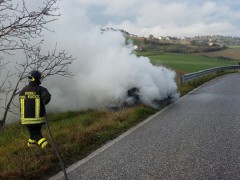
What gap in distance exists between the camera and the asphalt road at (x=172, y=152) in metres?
5.92

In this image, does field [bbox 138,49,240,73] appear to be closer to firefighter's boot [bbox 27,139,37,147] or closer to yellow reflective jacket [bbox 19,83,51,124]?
firefighter's boot [bbox 27,139,37,147]

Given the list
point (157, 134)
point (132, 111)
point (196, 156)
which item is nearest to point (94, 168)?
point (196, 156)

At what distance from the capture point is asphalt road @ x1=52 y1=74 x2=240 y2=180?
19.4ft

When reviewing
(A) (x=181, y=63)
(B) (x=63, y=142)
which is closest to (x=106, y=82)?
(B) (x=63, y=142)

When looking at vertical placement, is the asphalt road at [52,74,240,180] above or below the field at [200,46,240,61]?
above

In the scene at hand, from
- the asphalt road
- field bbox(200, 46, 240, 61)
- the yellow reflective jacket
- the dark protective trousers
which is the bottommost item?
field bbox(200, 46, 240, 61)

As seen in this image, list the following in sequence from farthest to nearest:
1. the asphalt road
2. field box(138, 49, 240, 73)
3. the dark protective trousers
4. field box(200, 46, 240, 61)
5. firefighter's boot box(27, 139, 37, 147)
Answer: field box(200, 46, 240, 61) < field box(138, 49, 240, 73) < firefighter's boot box(27, 139, 37, 147) < the dark protective trousers < the asphalt road

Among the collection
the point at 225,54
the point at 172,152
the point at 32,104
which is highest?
the point at 32,104

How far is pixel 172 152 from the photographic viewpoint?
7227mm

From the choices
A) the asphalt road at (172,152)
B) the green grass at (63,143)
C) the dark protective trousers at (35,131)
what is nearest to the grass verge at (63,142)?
the green grass at (63,143)

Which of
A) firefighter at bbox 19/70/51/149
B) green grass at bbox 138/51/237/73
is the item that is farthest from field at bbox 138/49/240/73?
firefighter at bbox 19/70/51/149

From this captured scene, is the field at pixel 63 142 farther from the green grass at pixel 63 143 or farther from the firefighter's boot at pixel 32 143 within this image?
the firefighter's boot at pixel 32 143

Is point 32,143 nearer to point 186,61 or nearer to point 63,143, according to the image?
point 63,143

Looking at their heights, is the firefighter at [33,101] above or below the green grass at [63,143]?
above
